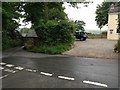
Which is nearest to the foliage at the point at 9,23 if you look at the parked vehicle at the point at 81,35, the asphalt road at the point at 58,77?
the asphalt road at the point at 58,77

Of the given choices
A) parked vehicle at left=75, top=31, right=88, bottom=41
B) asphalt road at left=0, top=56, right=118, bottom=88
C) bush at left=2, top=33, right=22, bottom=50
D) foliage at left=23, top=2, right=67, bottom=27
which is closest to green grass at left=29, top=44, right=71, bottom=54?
bush at left=2, top=33, right=22, bottom=50

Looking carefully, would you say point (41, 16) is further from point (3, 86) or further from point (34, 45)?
point (3, 86)

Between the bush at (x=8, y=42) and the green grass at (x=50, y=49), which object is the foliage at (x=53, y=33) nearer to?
the green grass at (x=50, y=49)

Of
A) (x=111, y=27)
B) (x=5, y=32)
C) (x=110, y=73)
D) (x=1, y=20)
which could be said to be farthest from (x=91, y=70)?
(x=111, y=27)

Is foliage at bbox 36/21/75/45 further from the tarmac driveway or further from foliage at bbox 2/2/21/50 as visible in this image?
foliage at bbox 2/2/21/50

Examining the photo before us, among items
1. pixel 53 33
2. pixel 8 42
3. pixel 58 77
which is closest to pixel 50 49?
pixel 53 33

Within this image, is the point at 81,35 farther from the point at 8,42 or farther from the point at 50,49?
the point at 50,49

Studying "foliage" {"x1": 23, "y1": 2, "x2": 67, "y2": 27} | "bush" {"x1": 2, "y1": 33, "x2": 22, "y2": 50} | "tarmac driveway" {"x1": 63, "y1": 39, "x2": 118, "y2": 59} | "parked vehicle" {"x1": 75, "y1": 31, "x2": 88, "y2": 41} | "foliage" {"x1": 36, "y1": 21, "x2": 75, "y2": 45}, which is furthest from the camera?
"parked vehicle" {"x1": 75, "y1": 31, "x2": 88, "y2": 41}

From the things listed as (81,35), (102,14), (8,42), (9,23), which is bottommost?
(8,42)

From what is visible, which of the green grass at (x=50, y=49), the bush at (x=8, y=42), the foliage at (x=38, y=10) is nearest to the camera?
the green grass at (x=50, y=49)

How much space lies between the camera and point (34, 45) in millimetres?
17078

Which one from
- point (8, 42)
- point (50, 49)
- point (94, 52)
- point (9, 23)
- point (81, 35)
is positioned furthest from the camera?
point (81, 35)

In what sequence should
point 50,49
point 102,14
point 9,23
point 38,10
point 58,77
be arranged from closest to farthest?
point 58,77 → point 50,49 → point 9,23 → point 38,10 → point 102,14

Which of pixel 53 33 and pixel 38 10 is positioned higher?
pixel 38 10
